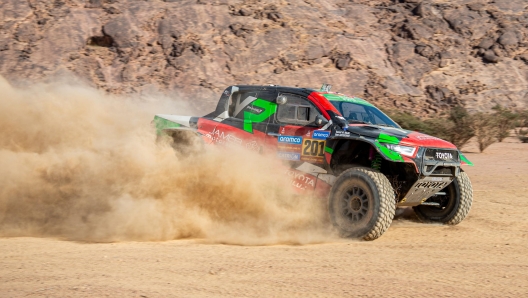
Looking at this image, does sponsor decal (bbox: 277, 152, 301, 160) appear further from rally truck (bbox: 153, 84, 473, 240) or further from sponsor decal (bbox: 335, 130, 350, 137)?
sponsor decal (bbox: 335, 130, 350, 137)

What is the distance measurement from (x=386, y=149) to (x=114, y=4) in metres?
24.9

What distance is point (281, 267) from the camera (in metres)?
6.11

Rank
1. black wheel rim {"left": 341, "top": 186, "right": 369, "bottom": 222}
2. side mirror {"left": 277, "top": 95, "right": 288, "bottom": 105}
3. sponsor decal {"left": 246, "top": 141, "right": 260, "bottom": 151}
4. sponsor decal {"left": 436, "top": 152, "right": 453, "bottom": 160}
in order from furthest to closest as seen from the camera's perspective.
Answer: sponsor decal {"left": 246, "top": 141, "right": 260, "bottom": 151}
side mirror {"left": 277, "top": 95, "right": 288, "bottom": 105}
sponsor decal {"left": 436, "top": 152, "right": 453, "bottom": 160}
black wheel rim {"left": 341, "top": 186, "right": 369, "bottom": 222}

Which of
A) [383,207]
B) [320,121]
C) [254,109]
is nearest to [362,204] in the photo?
[383,207]

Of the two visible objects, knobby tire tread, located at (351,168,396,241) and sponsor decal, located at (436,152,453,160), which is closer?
knobby tire tread, located at (351,168,396,241)

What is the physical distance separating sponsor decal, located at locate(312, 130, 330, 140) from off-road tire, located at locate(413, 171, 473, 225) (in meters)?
2.04

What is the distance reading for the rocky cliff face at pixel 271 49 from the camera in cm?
2730

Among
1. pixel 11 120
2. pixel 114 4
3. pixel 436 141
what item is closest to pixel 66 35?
pixel 114 4

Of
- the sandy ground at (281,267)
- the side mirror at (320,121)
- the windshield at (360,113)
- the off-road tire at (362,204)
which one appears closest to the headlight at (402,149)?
the off-road tire at (362,204)

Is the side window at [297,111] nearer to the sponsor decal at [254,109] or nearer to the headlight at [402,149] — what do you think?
the sponsor decal at [254,109]

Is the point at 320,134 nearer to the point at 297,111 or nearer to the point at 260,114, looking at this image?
the point at 297,111

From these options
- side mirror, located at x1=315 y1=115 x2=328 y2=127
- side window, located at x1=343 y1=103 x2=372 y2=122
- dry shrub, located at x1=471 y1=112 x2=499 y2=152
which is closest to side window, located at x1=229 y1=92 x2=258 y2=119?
side mirror, located at x1=315 y1=115 x2=328 y2=127

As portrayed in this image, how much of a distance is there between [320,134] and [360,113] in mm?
809

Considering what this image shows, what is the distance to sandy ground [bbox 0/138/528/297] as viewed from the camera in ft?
17.3
